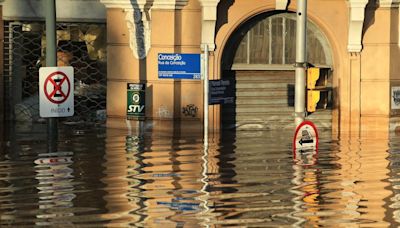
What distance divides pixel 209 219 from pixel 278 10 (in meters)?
14.9

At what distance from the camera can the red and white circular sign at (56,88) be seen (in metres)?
20.7

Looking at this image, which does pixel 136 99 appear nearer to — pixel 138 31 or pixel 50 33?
pixel 138 31

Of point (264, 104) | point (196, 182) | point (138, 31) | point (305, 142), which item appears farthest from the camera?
point (264, 104)

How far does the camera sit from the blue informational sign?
2473 cm

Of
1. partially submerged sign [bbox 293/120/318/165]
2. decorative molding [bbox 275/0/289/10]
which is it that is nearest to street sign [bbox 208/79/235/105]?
decorative molding [bbox 275/0/289/10]

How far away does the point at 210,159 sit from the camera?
72.0ft

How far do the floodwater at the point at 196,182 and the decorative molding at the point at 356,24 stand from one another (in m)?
2.80

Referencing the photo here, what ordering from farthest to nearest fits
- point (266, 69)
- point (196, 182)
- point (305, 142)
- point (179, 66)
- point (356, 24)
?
point (266, 69), point (356, 24), point (179, 66), point (305, 142), point (196, 182)

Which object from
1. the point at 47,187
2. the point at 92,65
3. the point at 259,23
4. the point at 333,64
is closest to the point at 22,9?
the point at 92,65

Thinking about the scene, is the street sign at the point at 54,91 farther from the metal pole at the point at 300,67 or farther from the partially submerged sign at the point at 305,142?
the partially submerged sign at the point at 305,142

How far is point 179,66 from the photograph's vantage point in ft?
82.5

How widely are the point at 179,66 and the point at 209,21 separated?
2795mm

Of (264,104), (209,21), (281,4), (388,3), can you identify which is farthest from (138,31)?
(388,3)

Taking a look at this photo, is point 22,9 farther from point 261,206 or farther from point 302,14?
point 261,206
